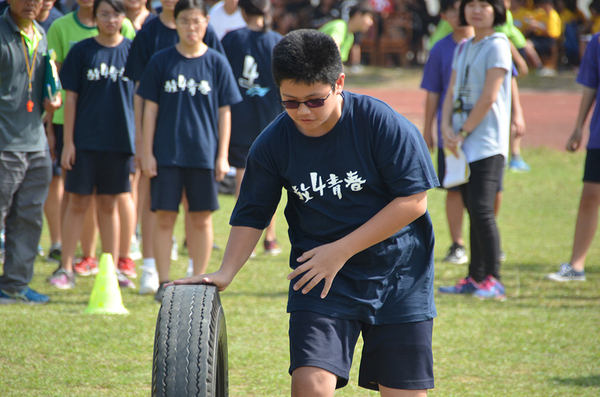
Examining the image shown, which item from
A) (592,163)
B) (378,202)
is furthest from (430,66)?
(378,202)

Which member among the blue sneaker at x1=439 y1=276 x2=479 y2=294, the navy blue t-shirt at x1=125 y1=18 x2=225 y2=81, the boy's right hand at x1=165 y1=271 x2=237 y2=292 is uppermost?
the navy blue t-shirt at x1=125 y1=18 x2=225 y2=81

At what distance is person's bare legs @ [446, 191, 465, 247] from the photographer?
250 inches

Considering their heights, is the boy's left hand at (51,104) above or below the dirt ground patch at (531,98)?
above

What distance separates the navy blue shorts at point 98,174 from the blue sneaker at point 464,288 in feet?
8.72

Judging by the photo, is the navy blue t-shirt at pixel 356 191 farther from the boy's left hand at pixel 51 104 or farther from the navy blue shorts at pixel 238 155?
the navy blue shorts at pixel 238 155

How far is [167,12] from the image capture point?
18.2 ft

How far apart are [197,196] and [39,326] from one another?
55.1 inches

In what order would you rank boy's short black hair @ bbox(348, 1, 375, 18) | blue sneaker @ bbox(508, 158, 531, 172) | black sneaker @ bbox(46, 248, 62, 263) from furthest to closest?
blue sneaker @ bbox(508, 158, 531, 172) → boy's short black hair @ bbox(348, 1, 375, 18) → black sneaker @ bbox(46, 248, 62, 263)

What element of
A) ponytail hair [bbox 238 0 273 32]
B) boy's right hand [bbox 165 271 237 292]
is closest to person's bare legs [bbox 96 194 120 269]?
ponytail hair [bbox 238 0 273 32]

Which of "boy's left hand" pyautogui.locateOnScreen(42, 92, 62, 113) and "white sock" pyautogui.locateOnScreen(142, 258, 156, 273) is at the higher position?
"boy's left hand" pyautogui.locateOnScreen(42, 92, 62, 113)

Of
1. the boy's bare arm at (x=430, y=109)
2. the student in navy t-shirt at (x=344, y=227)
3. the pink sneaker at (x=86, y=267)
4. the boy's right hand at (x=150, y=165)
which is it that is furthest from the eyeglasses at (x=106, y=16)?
the student in navy t-shirt at (x=344, y=227)

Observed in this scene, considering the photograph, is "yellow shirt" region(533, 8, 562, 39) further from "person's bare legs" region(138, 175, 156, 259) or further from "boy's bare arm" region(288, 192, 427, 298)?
"boy's bare arm" region(288, 192, 427, 298)

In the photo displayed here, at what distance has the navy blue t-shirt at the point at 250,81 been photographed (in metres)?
6.44

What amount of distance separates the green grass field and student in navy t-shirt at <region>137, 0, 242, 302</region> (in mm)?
740
